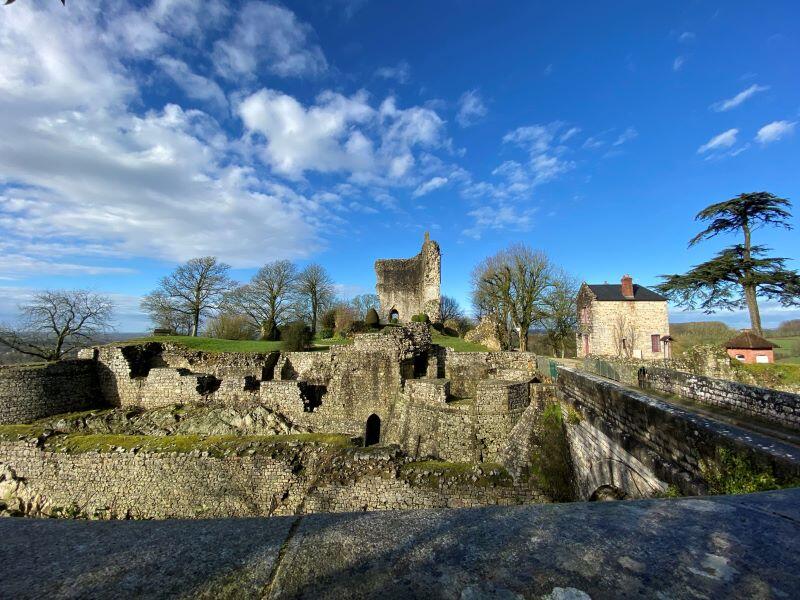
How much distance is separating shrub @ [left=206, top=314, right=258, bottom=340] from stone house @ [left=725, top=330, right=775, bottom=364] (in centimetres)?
3198

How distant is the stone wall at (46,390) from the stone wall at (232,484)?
2.84m

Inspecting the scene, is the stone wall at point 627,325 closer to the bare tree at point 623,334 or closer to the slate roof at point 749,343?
the bare tree at point 623,334

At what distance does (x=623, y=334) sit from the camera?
26234 mm

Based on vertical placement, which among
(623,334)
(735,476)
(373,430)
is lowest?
(373,430)

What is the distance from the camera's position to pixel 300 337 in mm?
21031

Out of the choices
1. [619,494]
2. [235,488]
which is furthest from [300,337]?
[619,494]

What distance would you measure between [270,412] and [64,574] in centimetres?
1258

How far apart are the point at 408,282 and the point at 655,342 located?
60.7 ft

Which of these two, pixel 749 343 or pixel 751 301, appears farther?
pixel 751 301

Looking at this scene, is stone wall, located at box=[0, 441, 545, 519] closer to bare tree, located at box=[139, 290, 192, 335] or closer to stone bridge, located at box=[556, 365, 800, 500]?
stone bridge, located at box=[556, 365, 800, 500]

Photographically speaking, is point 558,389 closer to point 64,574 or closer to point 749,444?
point 749,444

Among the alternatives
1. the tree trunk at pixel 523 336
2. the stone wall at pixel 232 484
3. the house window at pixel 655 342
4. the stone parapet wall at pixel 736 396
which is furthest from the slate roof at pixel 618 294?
the stone wall at pixel 232 484

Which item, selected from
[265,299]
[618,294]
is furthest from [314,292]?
[618,294]

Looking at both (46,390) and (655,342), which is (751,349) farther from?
(46,390)
